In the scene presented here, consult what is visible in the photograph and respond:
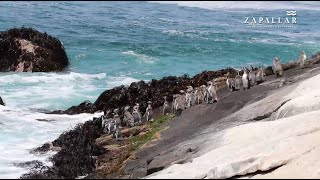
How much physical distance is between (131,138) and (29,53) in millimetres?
25285

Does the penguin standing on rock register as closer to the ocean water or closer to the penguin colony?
the penguin colony

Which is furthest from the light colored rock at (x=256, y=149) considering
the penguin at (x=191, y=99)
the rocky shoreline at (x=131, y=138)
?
the penguin at (x=191, y=99)

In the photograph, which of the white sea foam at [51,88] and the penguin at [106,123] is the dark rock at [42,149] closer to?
the penguin at [106,123]

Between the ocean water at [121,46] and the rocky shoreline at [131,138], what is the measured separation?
1.54 meters

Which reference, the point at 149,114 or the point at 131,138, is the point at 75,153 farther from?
the point at 149,114

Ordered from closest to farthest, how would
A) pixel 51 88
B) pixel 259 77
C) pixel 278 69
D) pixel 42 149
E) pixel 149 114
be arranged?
pixel 42 149, pixel 149 114, pixel 259 77, pixel 278 69, pixel 51 88

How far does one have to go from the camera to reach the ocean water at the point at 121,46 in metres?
28.5

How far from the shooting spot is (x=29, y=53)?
150ft

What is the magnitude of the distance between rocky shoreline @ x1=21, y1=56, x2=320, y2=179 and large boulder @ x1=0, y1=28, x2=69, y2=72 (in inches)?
565

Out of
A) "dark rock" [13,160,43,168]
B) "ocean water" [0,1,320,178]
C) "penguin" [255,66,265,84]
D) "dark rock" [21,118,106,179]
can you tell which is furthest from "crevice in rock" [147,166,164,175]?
"penguin" [255,66,265,84]

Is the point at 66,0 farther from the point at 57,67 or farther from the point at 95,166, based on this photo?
the point at 95,166

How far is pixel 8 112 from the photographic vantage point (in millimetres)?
28703

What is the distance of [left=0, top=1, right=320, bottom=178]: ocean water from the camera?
28509mm

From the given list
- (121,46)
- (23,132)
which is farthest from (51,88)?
(121,46)
